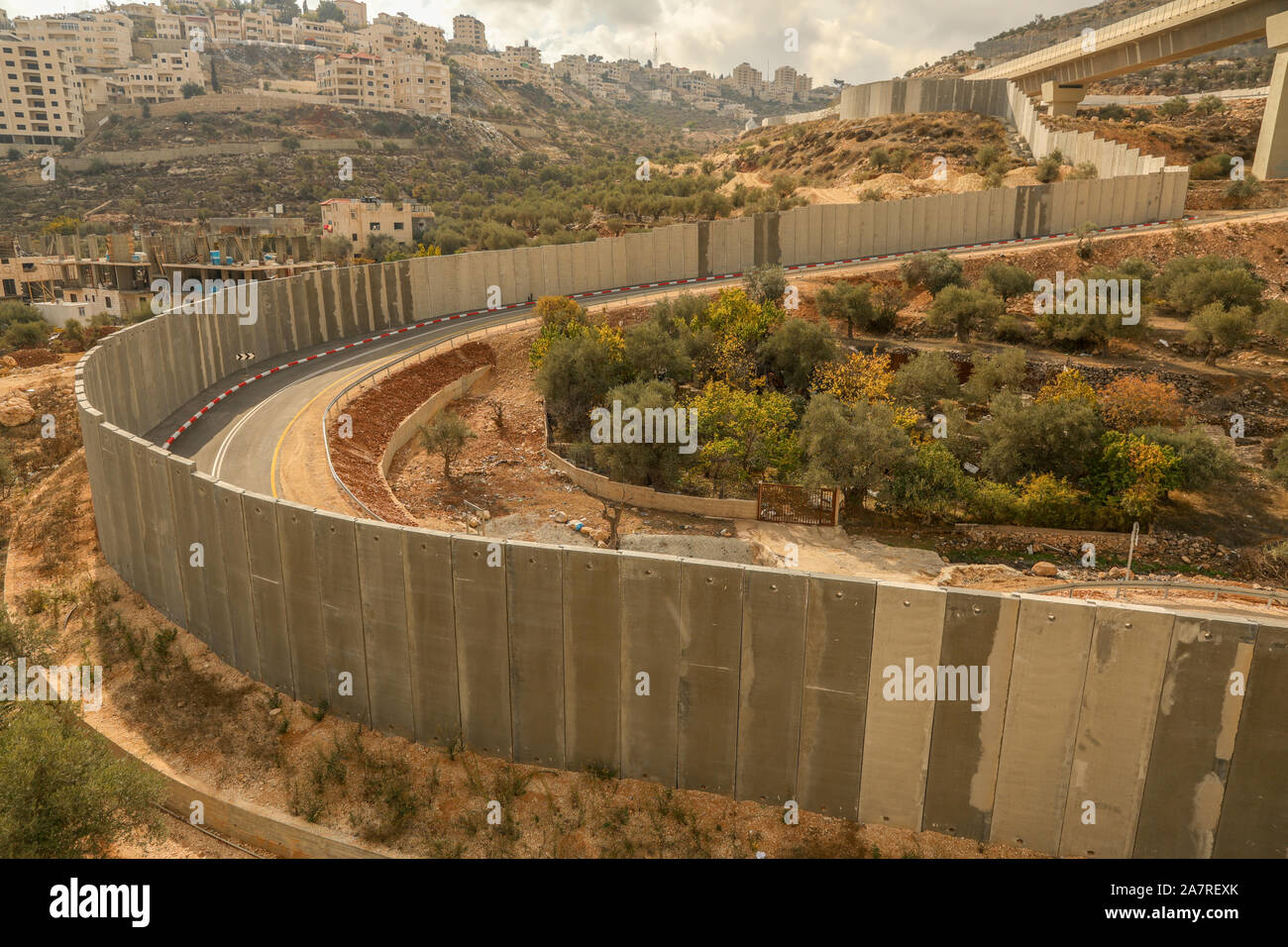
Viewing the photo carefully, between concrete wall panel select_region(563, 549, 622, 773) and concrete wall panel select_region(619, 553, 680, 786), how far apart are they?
0.43 ft

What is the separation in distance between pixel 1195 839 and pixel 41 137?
580 ft

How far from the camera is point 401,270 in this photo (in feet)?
133

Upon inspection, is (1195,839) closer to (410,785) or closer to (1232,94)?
(410,785)

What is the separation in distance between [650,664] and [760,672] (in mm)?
1391

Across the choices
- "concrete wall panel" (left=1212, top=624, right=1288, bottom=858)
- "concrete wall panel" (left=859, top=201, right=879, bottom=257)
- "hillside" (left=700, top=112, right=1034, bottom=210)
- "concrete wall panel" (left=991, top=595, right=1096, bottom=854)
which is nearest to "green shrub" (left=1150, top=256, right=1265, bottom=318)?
"concrete wall panel" (left=859, top=201, right=879, bottom=257)

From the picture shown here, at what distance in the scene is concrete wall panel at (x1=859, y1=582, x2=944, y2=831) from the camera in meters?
9.59

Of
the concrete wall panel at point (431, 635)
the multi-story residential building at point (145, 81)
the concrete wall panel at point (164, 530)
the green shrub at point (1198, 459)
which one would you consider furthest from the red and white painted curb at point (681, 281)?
the multi-story residential building at point (145, 81)

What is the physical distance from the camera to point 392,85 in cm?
16188

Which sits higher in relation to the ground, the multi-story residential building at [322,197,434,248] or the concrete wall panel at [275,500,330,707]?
the multi-story residential building at [322,197,434,248]

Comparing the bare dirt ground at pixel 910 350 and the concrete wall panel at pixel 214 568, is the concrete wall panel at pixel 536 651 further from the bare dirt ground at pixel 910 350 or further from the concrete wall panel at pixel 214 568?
the bare dirt ground at pixel 910 350

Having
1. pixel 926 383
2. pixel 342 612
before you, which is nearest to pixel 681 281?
pixel 926 383

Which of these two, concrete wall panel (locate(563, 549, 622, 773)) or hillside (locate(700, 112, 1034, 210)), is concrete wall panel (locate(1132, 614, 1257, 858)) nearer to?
concrete wall panel (locate(563, 549, 622, 773))

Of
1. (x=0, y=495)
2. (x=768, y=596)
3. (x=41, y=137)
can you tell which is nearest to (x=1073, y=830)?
(x=768, y=596)

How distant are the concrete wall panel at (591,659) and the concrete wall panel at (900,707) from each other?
3.15 m
